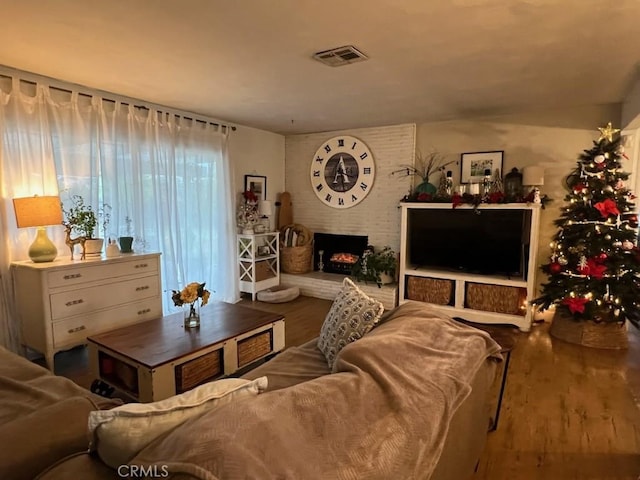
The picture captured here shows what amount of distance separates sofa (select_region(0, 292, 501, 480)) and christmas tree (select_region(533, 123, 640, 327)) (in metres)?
2.59

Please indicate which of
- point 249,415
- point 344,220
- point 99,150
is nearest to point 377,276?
point 344,220

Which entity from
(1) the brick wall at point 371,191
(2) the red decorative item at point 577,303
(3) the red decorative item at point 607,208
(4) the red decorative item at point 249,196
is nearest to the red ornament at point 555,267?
(2) the red decorative item at point 577,303

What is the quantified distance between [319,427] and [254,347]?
184 centimetres

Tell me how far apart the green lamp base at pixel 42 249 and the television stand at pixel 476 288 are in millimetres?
3390

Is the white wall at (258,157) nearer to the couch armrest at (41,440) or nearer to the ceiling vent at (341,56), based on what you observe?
the ceiling vent at (341,56)

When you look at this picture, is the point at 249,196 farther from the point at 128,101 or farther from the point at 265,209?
the point at 128,101

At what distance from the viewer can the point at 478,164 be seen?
4320mm

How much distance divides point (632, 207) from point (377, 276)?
98.9 inches

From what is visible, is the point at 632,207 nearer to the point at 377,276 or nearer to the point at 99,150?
the point at 377,276

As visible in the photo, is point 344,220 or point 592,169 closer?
point 592,169

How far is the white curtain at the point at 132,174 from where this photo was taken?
2.87 metres

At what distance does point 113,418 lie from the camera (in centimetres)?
90

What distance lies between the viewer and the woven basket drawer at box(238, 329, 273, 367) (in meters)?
2.56

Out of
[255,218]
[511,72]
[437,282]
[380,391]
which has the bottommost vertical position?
[437,282]
